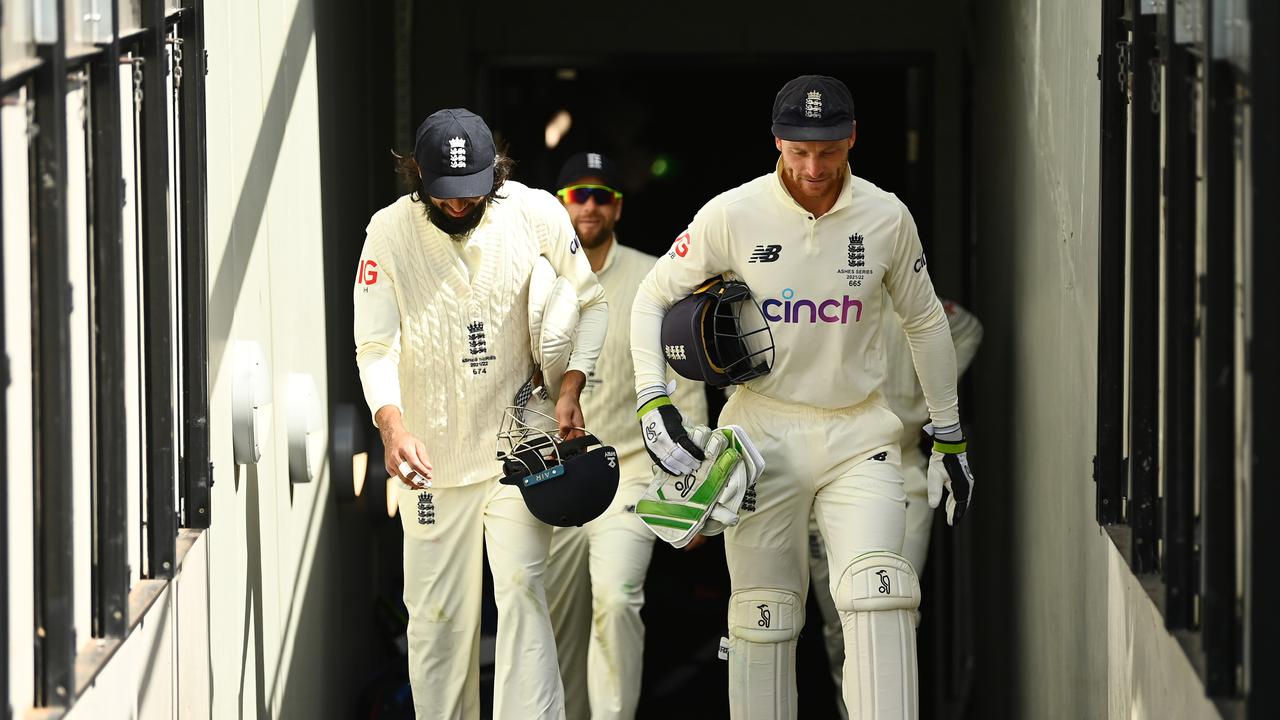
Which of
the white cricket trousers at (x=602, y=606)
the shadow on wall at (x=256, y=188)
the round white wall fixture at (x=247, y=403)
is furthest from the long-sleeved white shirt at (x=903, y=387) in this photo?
the round white wall fixture at (x=247, y=403)

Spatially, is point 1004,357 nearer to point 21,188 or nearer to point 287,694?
point 287,694

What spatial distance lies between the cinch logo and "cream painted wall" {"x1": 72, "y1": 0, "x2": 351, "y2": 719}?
1368 millimetres

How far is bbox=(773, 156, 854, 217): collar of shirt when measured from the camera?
14.0ft

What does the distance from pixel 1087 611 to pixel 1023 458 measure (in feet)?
4.77

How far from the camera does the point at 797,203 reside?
4.31 meters

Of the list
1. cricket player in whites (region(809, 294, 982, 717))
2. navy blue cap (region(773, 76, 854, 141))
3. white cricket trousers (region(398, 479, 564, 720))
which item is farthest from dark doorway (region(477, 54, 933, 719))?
navy blue cap (region(773, 76, 854, 141))

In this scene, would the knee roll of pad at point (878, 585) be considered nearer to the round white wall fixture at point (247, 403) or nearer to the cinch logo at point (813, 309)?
the cinch logo at point (813, 309)

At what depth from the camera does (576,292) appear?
4648 millimetres

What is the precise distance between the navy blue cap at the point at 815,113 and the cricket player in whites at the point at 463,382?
30.4 inches

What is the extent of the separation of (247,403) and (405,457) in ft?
1.35

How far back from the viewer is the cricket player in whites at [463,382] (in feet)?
14.6

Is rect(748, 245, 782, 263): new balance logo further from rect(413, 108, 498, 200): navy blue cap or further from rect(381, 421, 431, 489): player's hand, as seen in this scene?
rect(381, 421, 431, 489): player's hand

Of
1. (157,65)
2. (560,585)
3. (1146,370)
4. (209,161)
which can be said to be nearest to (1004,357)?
(560,585)

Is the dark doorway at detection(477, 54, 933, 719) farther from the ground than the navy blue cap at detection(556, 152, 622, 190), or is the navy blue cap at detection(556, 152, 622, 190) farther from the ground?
the dark doorway at detection(477, 54, 933, 719)
